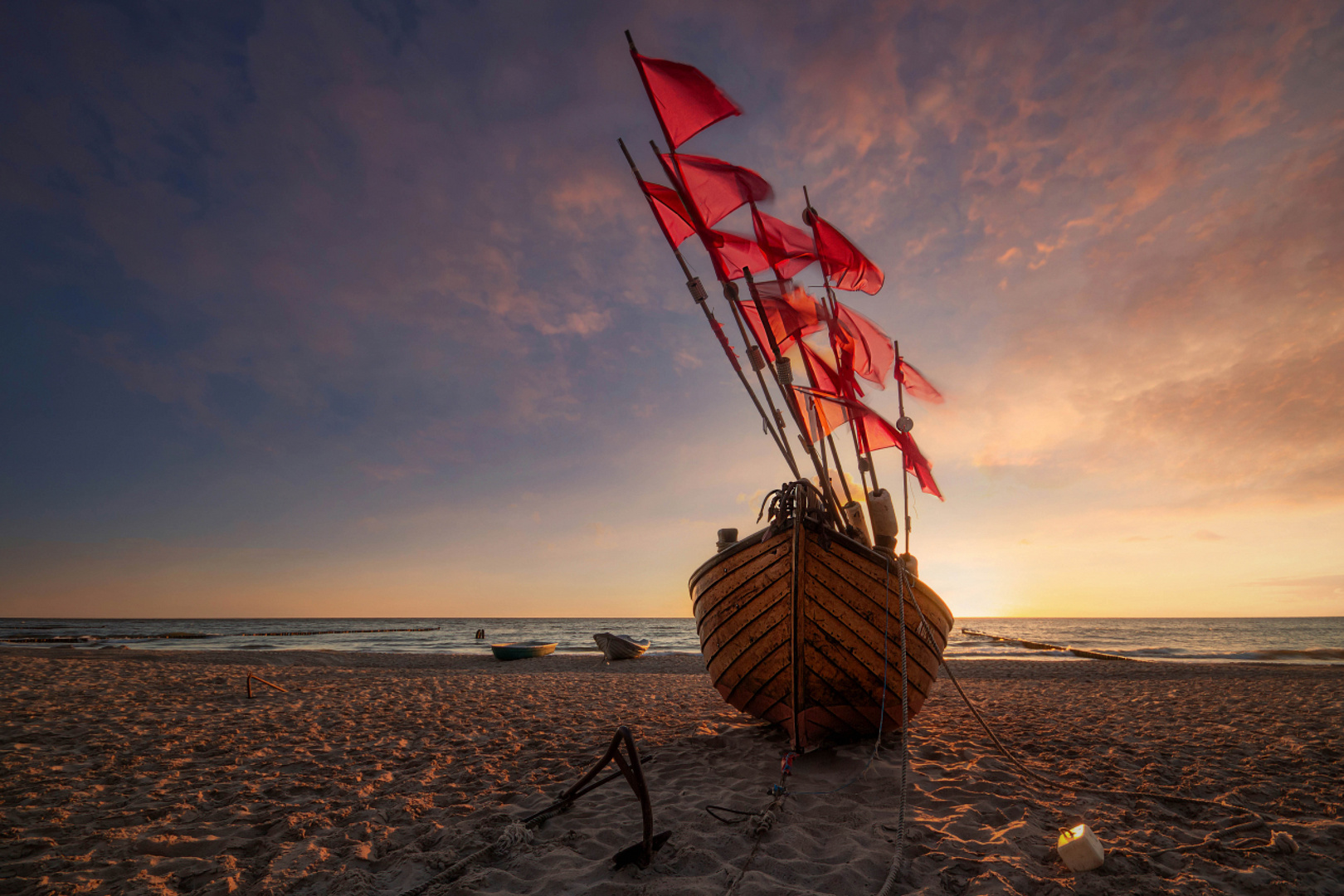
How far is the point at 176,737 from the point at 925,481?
12083 millimetres

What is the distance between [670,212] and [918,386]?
610 cm

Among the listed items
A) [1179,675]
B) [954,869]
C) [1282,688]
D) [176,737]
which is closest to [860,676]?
[954,869]

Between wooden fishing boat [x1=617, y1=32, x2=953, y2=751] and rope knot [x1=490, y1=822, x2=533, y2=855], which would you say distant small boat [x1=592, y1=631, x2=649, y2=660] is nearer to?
wooden fishing boat [x1=617, y1=32, x2=953, y2=751]

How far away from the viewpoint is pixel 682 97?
554cm

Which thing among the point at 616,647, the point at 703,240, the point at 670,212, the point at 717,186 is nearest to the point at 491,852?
the point at 703,240

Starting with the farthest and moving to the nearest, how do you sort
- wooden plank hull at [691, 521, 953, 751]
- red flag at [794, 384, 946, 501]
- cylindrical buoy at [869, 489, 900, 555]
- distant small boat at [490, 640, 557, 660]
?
distant small boat at [490, 640, 557, 660], red flag at [794, 384, 946, 501], cylindrical buoy at [869, 489, 900, 555], wooden plank hull at [691, 521, 953, 751]

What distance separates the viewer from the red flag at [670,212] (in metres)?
6.90

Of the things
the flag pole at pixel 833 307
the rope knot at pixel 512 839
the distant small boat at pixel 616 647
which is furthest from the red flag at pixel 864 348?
the distant small boat at pixel 616 647

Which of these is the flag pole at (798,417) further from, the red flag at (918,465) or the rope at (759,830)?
the red flag at (918,465)

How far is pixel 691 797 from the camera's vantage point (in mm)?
4656

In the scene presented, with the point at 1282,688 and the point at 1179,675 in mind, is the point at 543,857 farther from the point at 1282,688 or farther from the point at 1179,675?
the point at 1179,675

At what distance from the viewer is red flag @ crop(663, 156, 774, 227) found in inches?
250

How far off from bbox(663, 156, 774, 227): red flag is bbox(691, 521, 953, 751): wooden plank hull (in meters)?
4.02

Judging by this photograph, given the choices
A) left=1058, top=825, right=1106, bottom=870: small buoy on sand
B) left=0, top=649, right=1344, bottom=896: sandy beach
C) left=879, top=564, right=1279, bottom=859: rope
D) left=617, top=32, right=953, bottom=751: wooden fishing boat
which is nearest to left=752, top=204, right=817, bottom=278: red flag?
left=617, top=32, right=953, bottom=751: wooden fishing boat
